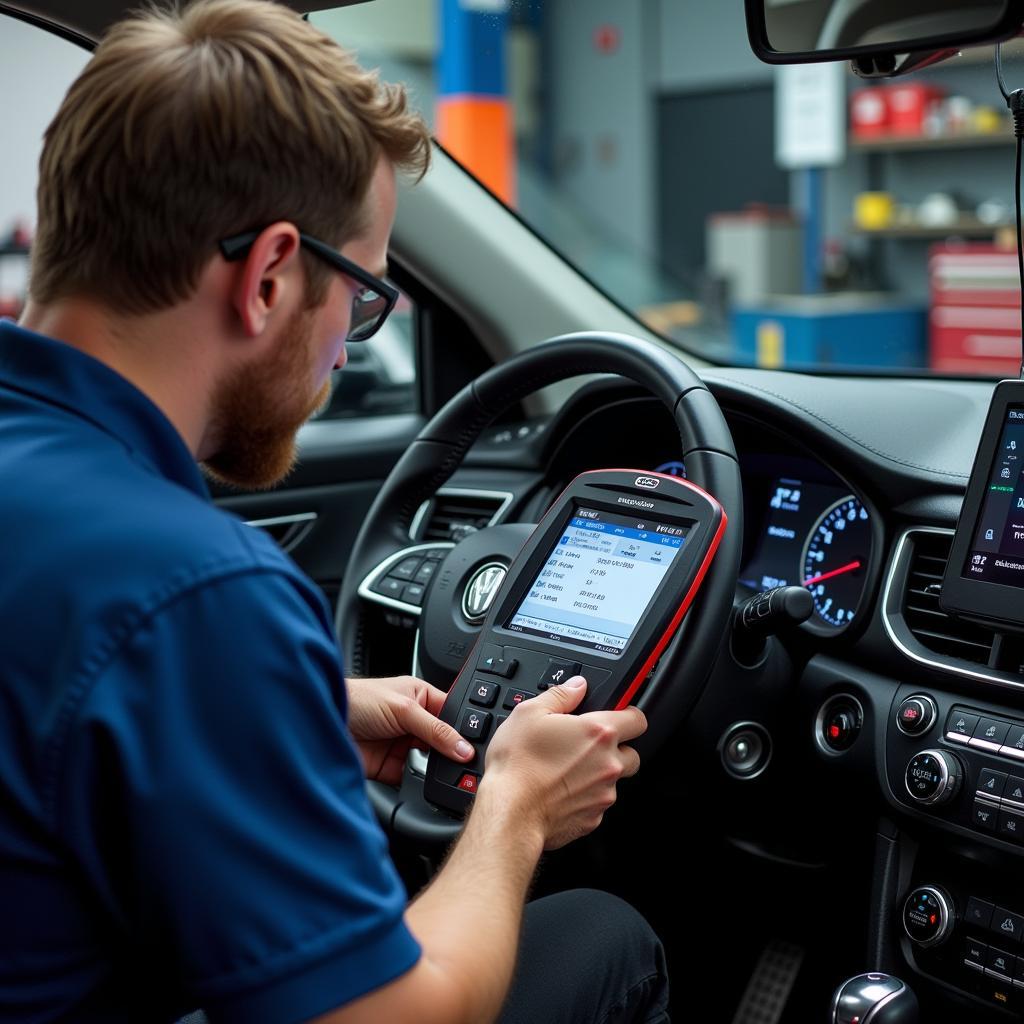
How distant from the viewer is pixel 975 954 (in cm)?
143

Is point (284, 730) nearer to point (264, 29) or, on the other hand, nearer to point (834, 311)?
point (264, 29)

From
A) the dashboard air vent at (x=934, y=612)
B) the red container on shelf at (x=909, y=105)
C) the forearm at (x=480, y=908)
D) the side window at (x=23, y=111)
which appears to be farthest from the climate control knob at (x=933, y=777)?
the red container on shelf at (x=909, y=105)

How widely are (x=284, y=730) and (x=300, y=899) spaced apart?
3.8 inches

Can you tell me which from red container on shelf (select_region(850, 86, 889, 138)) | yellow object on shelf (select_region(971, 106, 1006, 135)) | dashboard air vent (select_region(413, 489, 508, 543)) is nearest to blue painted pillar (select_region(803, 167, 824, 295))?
red container on shelf (select_region(850, 86, 889, 138))

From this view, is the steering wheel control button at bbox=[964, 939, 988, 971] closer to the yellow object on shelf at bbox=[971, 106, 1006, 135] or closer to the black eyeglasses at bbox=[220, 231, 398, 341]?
the black eyeglasses at bbox=[220, 231, 398, 341]

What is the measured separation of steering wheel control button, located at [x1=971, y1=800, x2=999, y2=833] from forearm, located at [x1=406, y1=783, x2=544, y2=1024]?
0.55m

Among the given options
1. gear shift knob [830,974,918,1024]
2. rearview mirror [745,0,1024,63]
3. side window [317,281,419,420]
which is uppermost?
rearview mirror [745,0,1024,63]

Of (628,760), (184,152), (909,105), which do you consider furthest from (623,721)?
(909,105)

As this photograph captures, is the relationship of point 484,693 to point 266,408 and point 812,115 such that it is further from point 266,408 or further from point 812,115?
point 812,115

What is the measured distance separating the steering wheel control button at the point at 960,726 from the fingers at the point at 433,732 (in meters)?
0.53

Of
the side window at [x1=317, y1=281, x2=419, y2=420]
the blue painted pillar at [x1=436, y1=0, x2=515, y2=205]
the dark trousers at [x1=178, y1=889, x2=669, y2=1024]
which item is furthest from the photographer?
the blue painted pillar at [x1=436, y1=0, x2=515, y2=205]

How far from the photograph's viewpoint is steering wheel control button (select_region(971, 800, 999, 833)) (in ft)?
4.45

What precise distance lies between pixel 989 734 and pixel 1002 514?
23 cm

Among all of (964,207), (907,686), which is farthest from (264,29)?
(964,207)
